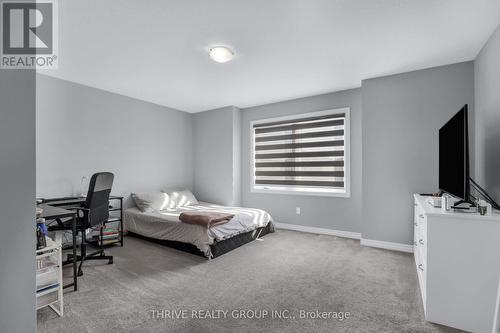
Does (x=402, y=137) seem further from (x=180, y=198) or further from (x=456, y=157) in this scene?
(x=180, y=198)

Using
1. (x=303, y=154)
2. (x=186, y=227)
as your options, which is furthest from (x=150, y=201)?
(x=303, y=154)

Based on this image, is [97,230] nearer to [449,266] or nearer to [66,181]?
[66,181]

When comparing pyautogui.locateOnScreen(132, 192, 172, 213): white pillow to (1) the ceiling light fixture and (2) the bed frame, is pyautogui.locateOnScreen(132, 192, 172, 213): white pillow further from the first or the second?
(1) the ceiling light fixture

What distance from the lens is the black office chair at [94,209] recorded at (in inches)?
105

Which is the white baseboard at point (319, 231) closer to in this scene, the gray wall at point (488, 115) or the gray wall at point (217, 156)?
the gray wall at point (217, 156)

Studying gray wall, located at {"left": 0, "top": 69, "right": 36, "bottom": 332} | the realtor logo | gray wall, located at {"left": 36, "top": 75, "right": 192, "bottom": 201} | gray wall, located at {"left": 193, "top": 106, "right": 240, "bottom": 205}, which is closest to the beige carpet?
gray wall, located at {"left": 0, "top": 69, "right": 36, "bottom": 332}

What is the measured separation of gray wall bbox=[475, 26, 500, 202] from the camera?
2.26 metres

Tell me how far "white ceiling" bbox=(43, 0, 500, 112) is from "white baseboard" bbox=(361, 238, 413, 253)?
240 centimetres

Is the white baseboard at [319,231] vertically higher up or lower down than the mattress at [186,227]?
lower down

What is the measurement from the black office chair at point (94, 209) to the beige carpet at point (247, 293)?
169mm

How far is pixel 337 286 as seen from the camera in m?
2.43

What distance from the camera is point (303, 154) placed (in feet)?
15.0

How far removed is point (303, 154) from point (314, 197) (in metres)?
0.83

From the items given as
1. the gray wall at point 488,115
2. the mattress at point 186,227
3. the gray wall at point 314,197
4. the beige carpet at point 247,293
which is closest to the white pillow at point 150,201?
the mattress at point 186,227
